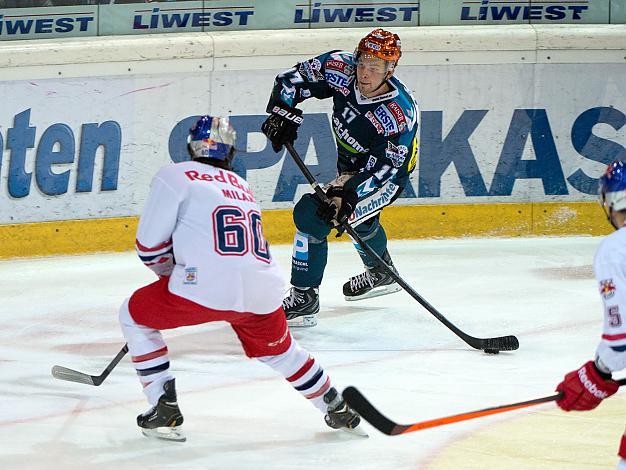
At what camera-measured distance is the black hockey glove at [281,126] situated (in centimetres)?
493

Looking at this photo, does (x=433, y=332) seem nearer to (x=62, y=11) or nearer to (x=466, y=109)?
(x=466, y=109)

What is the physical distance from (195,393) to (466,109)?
10.8 feet

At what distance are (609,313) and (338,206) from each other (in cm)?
232

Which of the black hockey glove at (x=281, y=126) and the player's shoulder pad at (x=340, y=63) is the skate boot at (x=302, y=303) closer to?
the black hockey glove at (x=281, y=126)

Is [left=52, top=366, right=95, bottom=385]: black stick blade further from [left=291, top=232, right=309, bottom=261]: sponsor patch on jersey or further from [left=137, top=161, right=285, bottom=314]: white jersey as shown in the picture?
[left=291, top=232, right=309, bottom=261]: sponsor patch on jersey

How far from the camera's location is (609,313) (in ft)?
8.12

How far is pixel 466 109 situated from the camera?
22.2ft

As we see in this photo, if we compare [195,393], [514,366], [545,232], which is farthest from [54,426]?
[545,232]

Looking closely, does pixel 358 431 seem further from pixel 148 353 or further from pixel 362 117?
pixel 362 117

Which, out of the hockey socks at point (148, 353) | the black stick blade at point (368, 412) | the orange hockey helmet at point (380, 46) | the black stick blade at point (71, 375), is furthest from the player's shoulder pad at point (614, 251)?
the orange hockey helmet at point (380, 46)

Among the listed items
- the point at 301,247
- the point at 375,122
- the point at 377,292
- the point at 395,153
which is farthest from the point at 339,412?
the point at 377,292

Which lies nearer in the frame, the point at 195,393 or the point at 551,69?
the point at 195,393

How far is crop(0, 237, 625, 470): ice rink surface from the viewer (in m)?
3.34

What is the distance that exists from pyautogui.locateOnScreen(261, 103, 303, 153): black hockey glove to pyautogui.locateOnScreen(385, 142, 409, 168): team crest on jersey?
1.27ft
